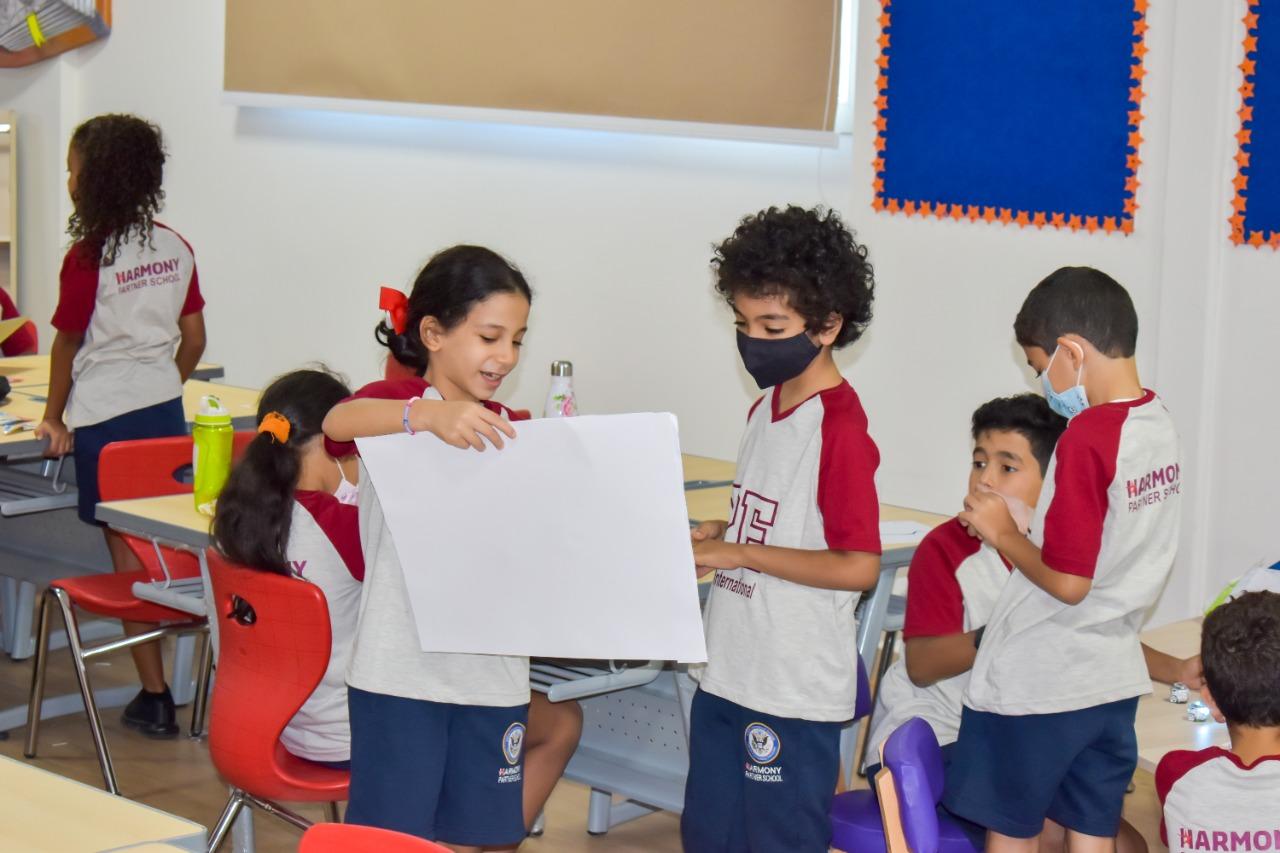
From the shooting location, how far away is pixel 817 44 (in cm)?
412

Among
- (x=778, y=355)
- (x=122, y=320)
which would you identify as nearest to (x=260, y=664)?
(x=778, y=355)

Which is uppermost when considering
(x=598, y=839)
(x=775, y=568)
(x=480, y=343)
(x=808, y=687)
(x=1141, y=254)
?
(x=1141, y=254)

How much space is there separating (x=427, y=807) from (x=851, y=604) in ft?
2.08

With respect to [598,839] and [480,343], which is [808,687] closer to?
[480,343]

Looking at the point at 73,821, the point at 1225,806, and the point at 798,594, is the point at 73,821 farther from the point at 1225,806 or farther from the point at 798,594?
the point at 1225,806

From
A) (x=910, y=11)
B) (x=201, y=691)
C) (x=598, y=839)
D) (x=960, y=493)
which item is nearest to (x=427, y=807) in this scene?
(x=598, y=839)

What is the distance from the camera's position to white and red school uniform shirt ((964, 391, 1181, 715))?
2043 mm

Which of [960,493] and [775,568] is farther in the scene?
[960,493]

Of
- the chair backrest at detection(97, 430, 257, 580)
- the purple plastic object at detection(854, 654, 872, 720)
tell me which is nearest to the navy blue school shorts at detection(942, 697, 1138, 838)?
the purple plastic object at detection(854, 654, 872, 720)

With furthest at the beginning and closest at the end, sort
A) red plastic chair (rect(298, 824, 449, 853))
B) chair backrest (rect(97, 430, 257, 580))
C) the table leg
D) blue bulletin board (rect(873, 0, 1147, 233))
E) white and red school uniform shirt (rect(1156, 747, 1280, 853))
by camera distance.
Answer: the table leg, blue bulletin board (rect(873, 0, 1147, 233)), chair backrest (rect(97, 430, 257, 580)), white and red school uniform shirt (rect(1156, 747, 1280, 853)), red plastic chair (rect(298, 824, 449, 853))

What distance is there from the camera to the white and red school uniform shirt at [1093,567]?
2.04m

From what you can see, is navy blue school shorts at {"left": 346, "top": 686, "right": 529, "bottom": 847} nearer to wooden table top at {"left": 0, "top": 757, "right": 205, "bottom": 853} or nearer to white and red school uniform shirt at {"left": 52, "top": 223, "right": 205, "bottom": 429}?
wooden table top at {"left": 0, "top": 757, "right": 205, "bottom": 853}

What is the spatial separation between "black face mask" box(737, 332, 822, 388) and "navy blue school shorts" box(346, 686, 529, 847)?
0.58 m

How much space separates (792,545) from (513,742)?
48 cm
